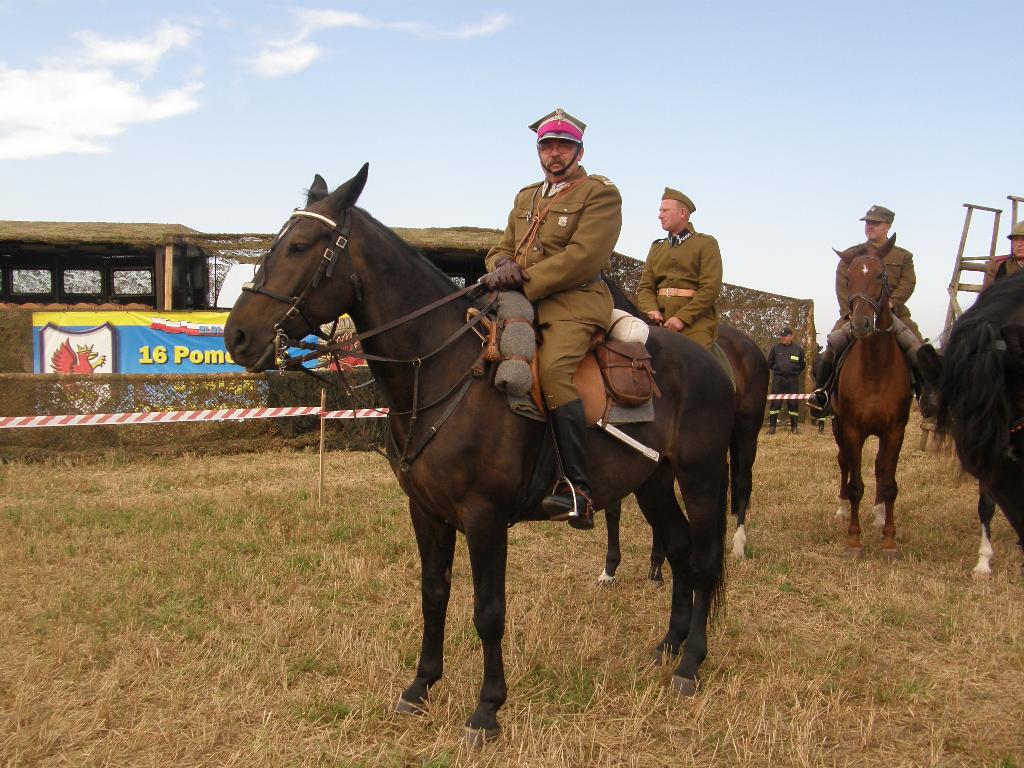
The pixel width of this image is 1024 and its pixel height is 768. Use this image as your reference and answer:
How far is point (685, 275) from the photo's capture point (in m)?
7.63

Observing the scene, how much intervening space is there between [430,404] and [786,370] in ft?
54.2

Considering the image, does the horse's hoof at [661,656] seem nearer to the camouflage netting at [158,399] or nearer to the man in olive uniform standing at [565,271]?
the man in olive uniform standing at [565,271]

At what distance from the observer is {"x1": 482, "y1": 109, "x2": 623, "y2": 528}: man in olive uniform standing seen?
4328 millimetres

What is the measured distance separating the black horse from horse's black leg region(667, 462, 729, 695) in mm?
1648

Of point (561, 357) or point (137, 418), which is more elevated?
point (561, 357)

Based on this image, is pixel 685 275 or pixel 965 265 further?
pixel 965 265

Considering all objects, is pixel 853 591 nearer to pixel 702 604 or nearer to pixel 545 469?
pixel 702 604

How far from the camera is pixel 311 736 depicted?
417 centimetres

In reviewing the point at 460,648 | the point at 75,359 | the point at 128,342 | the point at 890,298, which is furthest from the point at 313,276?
the point at 75,359

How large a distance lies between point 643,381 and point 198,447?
35.2 feet

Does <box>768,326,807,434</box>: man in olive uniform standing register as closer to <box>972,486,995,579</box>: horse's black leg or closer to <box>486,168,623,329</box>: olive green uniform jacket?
<box>972,486,995,579</box>: horse's black leg

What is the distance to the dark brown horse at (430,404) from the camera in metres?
3.92

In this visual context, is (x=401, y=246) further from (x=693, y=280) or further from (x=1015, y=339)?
(x=693, y=280)

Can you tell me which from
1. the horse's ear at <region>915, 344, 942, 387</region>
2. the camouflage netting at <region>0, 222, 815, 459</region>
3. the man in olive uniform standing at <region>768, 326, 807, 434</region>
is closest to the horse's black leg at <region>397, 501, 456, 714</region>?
the horse's ear at <region>915, 344, 942, 387</region>
